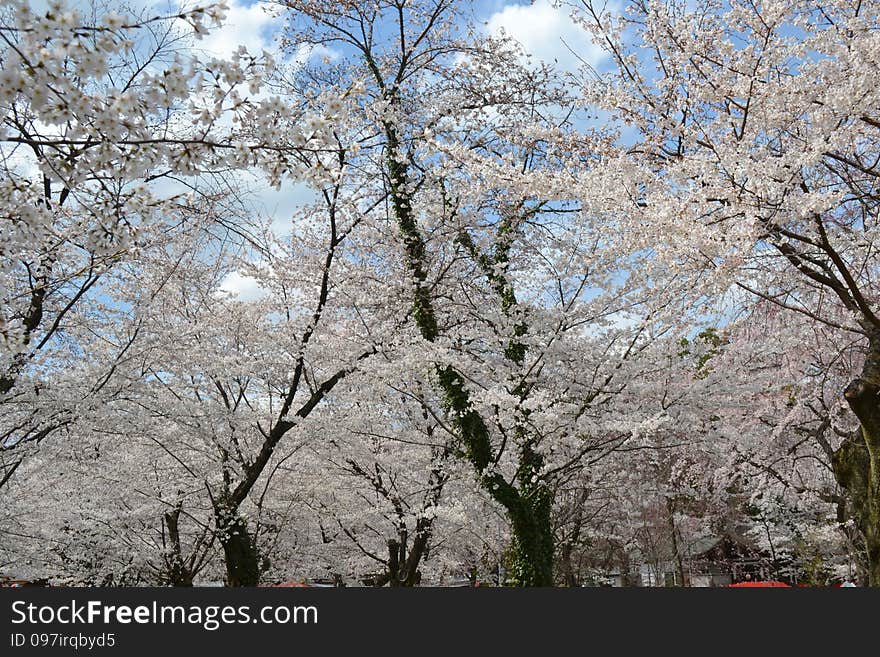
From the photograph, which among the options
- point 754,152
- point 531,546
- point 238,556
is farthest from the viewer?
point 238,556

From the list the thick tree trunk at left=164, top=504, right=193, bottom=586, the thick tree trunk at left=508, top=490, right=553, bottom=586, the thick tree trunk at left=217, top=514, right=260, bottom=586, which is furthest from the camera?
the thick tree trunk at left=164, top=504, right=193, bottom=586

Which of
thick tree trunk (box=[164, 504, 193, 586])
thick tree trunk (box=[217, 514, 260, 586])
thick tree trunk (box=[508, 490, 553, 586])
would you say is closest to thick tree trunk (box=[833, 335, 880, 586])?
thick tree trunk (box=[508, 490, 553, 586])

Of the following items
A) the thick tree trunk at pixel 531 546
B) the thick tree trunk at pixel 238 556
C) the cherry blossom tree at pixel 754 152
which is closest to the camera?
the cherry blossom tree at pixel 754 152

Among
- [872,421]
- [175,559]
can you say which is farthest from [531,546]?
[175,559]

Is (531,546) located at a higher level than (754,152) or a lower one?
lower

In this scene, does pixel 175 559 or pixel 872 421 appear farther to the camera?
pixel 175 559

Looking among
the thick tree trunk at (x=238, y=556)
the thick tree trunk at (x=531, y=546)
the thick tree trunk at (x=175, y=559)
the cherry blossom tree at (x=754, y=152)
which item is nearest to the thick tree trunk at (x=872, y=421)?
the cherry blossom tree at (x=754, y=152)

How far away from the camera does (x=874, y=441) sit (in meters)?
6.14

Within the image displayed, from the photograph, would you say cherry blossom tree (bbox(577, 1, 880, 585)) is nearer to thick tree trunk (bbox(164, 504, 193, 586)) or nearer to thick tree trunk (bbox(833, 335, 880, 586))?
thick tree trunk (bbox(833, 335, 880, 586))

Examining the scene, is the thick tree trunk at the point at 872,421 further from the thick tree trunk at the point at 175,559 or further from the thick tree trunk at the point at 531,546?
the thick tree trunk at the point at 175,559

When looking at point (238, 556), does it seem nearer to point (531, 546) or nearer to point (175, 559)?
point (175, 559)

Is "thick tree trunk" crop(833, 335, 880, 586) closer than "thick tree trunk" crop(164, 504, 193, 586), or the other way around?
"thick tree trunk" crop(833, 335, 880, 586)

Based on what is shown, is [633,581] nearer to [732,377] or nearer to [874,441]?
[732,377]

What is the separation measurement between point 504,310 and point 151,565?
22.1 ft
